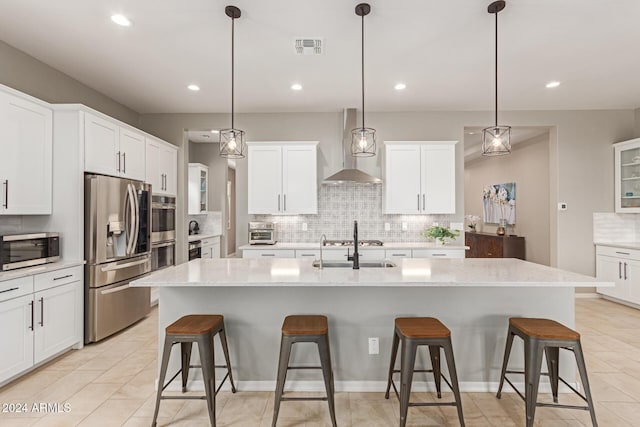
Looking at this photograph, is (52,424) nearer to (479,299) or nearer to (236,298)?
(236,298)

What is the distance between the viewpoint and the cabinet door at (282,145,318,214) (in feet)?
15.7

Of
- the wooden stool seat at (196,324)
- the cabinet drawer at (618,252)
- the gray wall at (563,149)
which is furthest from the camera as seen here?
the gray wall at (563,149)

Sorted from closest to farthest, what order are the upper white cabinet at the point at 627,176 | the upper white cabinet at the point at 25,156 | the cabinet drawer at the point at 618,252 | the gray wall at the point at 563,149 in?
the upper white cabinet at the point at 25,156
the cabinet drawer at the point at 618,252
the upper white cabinet at the point at 627,176
the gray wall at the point at 563,149

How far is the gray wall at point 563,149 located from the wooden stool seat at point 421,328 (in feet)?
10.3

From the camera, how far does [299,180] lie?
4.79 metres

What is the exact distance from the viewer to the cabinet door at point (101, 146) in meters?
3.30

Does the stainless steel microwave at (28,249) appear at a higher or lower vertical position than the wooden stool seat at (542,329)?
higher

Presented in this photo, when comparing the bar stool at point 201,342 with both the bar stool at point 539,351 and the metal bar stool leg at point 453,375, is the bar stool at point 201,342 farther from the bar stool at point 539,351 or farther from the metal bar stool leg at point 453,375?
the bar stool at point 539,351

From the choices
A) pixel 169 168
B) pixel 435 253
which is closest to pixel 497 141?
pixel 435 253

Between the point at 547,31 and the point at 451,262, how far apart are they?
2145 mm

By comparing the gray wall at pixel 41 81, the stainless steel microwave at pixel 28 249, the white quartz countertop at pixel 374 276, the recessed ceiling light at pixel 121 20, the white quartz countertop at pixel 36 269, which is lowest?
the white quartz countertop at pixel 36 269

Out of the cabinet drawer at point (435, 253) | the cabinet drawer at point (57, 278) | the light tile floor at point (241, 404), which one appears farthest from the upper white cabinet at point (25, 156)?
the cabinet drawer at point (435, 253)

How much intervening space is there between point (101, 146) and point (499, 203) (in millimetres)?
7539

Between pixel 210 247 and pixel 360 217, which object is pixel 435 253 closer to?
pixel 360 217
